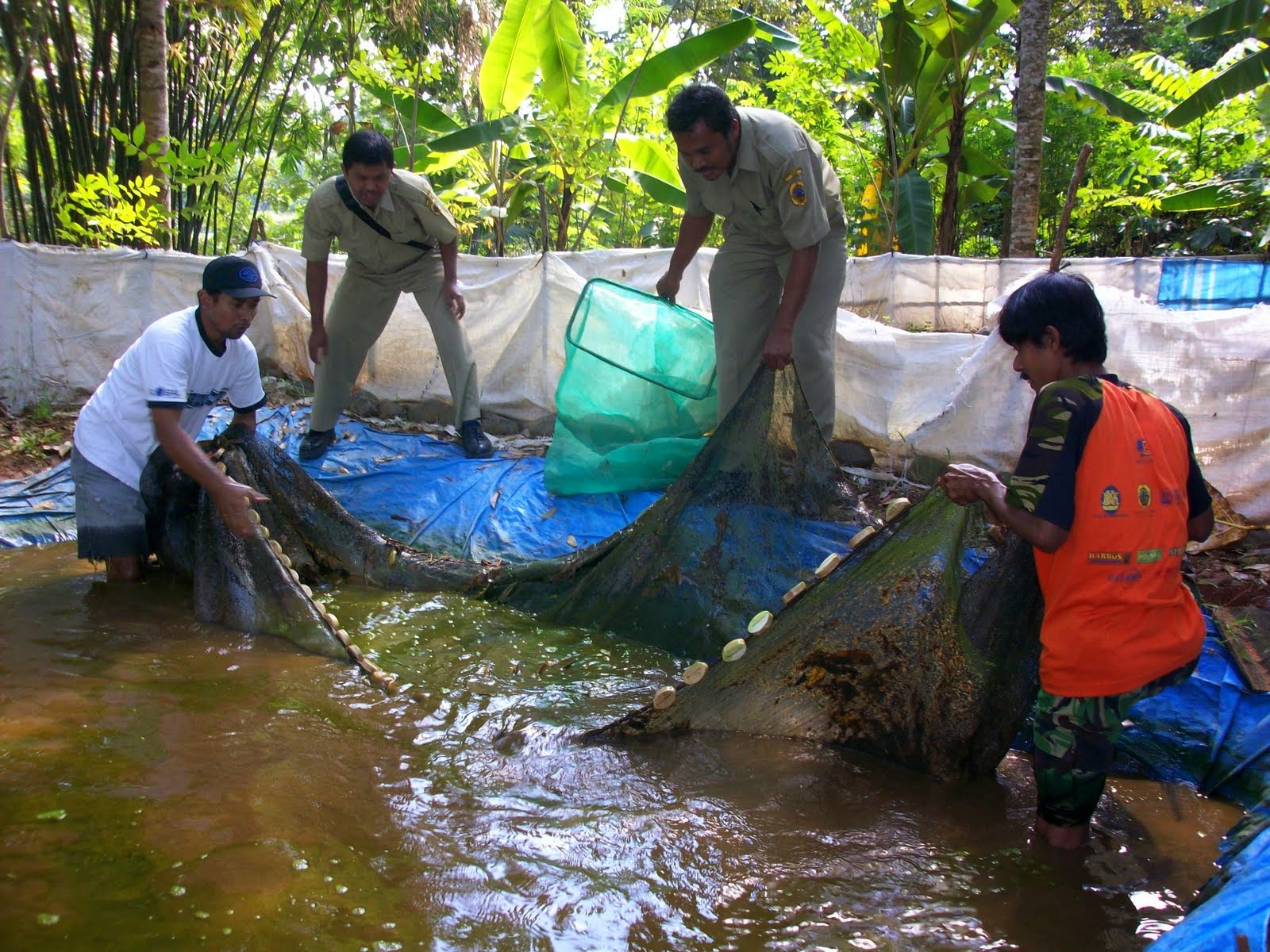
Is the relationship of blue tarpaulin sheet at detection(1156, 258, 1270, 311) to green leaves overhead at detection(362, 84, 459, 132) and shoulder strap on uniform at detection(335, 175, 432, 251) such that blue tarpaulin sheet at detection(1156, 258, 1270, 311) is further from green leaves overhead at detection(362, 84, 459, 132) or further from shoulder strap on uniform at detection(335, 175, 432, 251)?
green leaves overhead at detection(362, 84, 459, 132)

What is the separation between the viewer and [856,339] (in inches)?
194

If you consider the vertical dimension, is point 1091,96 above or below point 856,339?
above

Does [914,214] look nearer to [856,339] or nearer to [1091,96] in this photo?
[1091,96]

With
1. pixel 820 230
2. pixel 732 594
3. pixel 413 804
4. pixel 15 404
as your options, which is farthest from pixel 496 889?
pixel 15 404

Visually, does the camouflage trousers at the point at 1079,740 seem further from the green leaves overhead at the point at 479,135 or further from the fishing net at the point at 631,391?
the green leaves overhead at the point at 479,135

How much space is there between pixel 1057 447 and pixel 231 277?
2.86 metres

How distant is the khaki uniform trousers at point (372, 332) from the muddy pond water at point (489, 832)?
2.52 meters

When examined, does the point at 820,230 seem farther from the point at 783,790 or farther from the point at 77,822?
the point at 77,822

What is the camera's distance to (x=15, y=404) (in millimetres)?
6371

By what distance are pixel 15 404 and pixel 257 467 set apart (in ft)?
12.6

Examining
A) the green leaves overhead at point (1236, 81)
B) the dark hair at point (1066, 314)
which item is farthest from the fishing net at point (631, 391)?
the green leaves overhead at point (1236, 81)

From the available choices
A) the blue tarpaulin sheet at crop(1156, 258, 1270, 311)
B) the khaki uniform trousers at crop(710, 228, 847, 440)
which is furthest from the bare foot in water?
the blue tarpaulin sheet at crop(1156, 258, 1270, 311)

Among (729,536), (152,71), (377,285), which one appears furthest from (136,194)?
(729,536)

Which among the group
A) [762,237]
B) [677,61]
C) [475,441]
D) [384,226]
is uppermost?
[677,61]
